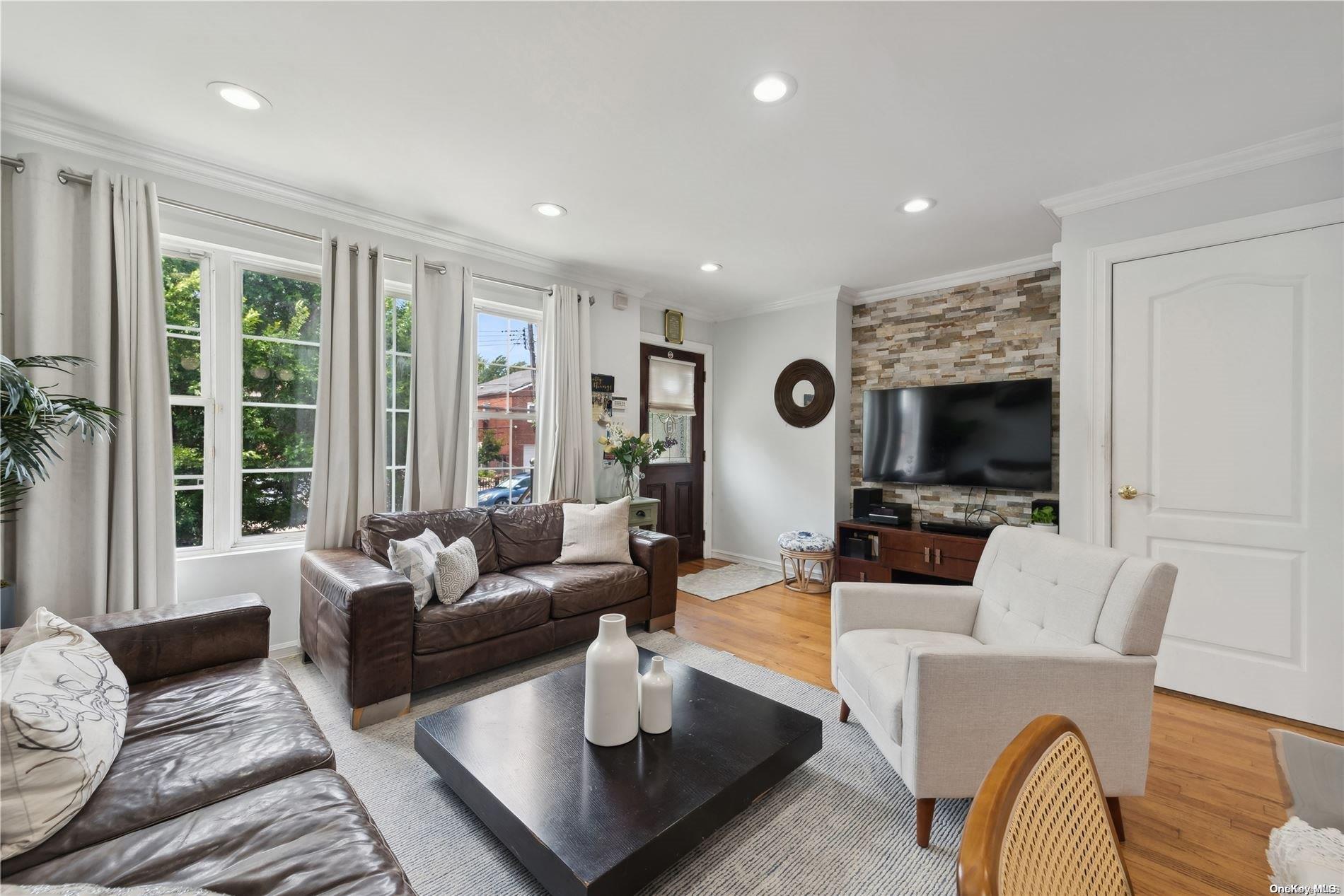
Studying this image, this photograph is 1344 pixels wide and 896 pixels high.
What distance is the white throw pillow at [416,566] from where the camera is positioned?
2549mm

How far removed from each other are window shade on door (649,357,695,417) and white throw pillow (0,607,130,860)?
416cm

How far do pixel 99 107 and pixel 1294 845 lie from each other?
4.11 metres

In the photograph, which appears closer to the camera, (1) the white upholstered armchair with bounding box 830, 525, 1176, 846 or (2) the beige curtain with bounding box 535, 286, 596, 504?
(1) the white upholstered armchair with bounding box 830, 525, 1176, 846

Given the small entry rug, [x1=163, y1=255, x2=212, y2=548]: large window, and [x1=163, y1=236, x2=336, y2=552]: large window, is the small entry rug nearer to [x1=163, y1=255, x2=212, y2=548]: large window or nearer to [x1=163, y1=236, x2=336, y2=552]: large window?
[x1=163, y1=236, x2=336, y2=552]: large window

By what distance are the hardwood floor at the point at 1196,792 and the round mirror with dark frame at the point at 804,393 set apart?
84.0 inches

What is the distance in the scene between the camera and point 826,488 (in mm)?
4758

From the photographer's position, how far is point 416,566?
2588mm

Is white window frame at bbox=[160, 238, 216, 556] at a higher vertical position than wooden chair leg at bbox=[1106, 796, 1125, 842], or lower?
higher

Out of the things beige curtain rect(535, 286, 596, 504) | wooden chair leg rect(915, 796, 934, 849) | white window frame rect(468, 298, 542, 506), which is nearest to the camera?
wooden chair leg rect(915, 796, 934, 849)

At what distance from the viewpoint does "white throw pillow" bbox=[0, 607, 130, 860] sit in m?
1.04

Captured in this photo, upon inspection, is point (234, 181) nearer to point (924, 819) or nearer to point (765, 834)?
point (765, 834)

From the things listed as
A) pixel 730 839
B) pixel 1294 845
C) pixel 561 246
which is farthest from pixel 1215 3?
pixel 561 246

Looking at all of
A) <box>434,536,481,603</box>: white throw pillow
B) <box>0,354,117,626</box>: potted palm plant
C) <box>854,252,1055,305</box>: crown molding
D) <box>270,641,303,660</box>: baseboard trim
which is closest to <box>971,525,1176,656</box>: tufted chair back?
<box>434,536,481,603</box>: white throw pillow

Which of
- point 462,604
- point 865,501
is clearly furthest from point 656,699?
point 865,501
